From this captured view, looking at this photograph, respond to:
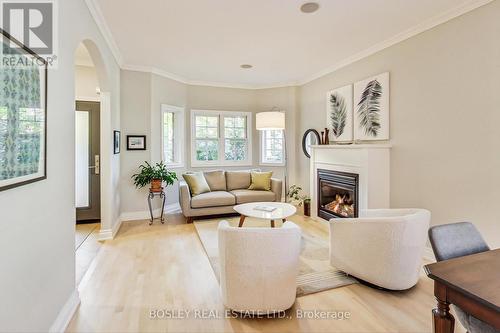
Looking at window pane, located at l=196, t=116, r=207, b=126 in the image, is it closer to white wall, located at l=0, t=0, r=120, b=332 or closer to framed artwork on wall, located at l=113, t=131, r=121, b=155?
framed artwork on wall, located at l=113, t=131, r=121, b=155

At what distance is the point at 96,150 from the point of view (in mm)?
4602

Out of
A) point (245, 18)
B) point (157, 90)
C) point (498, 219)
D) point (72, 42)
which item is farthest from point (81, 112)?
point (498, 219)

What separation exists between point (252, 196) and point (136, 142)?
2317 mm

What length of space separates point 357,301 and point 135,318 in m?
1.80

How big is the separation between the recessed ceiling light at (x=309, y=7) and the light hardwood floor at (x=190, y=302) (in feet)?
9.23

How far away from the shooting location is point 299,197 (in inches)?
230

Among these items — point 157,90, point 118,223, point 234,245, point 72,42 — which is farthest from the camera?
point 157,90

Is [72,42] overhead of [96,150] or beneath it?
overhead

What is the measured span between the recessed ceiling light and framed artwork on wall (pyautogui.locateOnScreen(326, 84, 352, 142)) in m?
1.81

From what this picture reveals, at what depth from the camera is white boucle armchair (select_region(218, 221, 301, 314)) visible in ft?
6.38

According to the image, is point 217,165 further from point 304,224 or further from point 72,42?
point 72,42

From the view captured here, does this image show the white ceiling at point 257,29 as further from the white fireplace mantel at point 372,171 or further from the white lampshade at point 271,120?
the white fireplace mantel at point 372,171

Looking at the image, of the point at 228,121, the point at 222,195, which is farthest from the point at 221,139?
the point at 222,195

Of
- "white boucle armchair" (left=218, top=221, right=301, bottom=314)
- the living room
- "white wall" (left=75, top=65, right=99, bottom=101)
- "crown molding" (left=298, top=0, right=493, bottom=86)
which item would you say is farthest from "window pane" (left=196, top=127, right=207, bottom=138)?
"white boucle armchair" (left=218, top=221, right=301, bottom=314)
